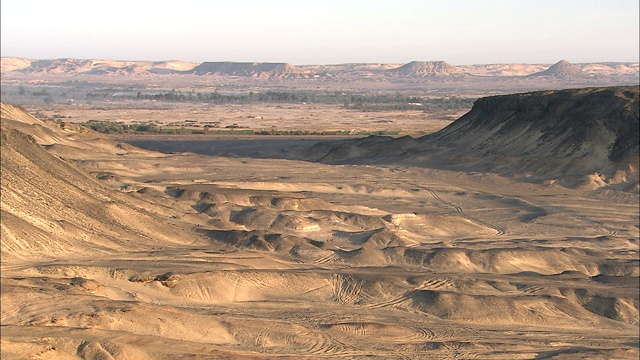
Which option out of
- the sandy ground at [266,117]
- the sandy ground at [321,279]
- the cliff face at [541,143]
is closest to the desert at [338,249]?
the sandy ground at [321,279]

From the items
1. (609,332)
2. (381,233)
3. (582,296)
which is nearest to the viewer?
(609,332)

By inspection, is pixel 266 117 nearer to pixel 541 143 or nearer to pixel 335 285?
pixel 541 143

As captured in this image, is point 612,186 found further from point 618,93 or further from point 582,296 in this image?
point 582,296

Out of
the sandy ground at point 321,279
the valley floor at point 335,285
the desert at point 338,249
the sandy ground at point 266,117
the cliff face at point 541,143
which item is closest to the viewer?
the valley floor at point 335,285

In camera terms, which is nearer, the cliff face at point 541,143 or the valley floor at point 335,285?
the valley floor at point 335,285

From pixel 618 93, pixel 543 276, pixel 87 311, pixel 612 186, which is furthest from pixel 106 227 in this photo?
pixel 618 93

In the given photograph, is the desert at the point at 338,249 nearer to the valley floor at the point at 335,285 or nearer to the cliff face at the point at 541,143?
the valley floor at the point at 335,285
